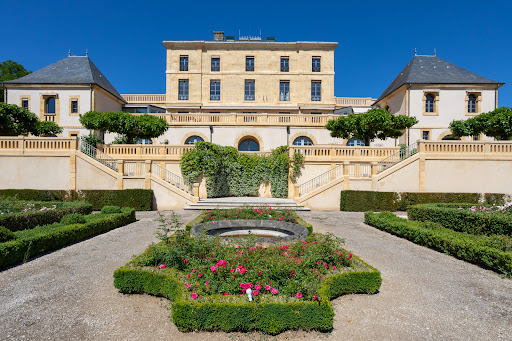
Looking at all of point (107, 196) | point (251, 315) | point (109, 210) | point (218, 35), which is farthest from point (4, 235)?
point (218, 35)

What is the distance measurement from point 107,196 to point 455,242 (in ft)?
54.5

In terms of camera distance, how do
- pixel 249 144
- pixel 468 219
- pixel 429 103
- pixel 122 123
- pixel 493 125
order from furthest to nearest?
1. pixel 429 103
2. pixel 249 144
3. pixel 122 123
4. pixel 493 125
5. pixel 468 219

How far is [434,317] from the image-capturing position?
4.47 metres

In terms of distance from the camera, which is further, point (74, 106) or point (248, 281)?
point (74, 106)

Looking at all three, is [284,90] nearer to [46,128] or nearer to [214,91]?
[214,91]

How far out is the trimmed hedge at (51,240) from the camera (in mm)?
6679

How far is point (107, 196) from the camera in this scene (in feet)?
52.7

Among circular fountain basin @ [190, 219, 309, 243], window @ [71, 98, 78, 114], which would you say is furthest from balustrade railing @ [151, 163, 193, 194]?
window @ [71, 98, 78, 114]

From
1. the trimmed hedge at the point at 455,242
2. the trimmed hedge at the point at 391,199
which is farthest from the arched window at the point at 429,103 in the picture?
the trimmed hedge at the point at 455,242

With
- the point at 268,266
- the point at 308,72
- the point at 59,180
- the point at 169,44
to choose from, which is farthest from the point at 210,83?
the point at 268,266

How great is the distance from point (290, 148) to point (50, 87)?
25509 mm

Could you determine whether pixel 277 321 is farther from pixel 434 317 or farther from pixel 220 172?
pixel 220 172

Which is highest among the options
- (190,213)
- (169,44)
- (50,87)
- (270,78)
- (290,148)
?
(169,44)

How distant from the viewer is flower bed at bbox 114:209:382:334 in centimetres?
399
